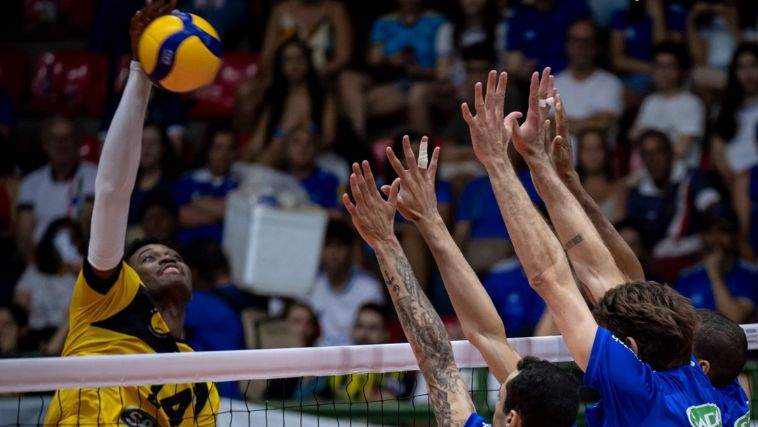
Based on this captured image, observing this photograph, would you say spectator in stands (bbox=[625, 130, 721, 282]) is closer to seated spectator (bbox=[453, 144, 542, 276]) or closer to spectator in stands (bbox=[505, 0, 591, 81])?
seated spectator (bbox=[453, 144, 542, 276])

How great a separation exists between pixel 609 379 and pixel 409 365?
4.26ft

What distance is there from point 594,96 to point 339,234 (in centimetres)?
255

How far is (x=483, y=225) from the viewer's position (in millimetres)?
9695

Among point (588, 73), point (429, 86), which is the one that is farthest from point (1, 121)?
point (588, 73)

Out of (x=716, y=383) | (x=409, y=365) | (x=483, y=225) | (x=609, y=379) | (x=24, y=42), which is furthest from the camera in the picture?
(x=24, y=42)

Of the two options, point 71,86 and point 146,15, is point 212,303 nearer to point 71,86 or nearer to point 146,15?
point 71,86

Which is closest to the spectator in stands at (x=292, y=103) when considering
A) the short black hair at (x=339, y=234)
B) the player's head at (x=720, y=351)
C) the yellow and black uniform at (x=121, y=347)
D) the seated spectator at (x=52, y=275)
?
the short black hair at (x=339, y=234)

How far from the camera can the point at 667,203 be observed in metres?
9.55

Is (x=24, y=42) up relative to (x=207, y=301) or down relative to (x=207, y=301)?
up

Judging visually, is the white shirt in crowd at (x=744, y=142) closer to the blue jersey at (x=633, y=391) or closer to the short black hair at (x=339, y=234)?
the short black hair at (x=339, y=234)

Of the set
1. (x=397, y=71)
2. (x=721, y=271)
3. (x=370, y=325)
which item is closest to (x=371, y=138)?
(x=397, y=71)

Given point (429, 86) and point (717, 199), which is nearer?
point (717, 199)

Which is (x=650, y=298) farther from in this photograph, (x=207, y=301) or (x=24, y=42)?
(x=24, y=42)

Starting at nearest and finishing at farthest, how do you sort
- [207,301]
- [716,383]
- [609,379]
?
1. [609,379]
2. [716,383]
3. [207,301]
